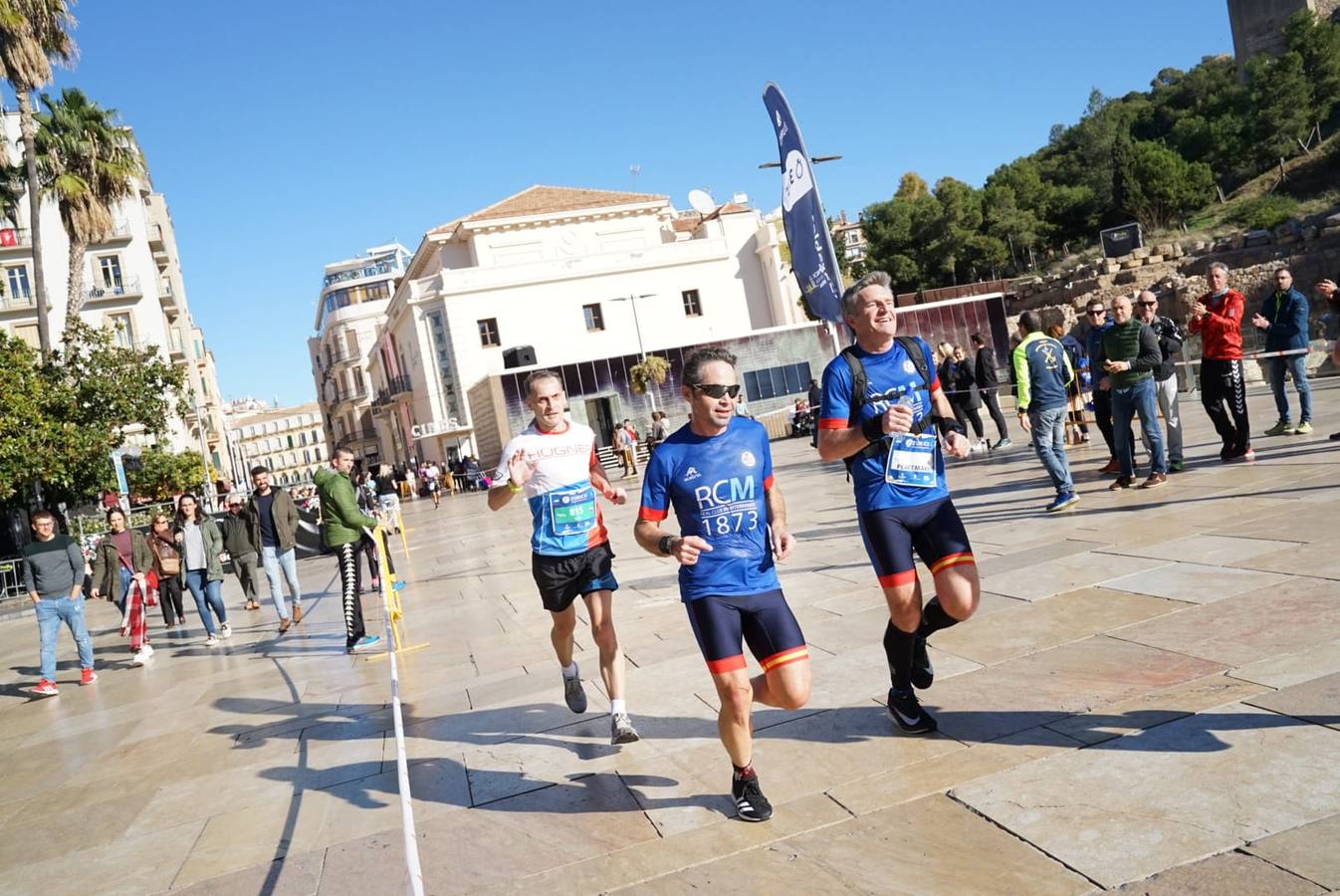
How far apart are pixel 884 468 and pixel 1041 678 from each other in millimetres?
1369

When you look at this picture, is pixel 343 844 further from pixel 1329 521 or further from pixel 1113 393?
pixel 1113 393

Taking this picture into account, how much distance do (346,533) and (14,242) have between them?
133 ft

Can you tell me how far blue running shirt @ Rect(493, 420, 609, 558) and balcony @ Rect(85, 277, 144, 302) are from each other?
45.2 meters

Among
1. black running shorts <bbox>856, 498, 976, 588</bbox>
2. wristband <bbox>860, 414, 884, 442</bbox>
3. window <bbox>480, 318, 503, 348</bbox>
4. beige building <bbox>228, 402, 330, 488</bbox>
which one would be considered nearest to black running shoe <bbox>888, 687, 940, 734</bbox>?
black running shorts <bbox>856, 498, 976, 588</bbox>

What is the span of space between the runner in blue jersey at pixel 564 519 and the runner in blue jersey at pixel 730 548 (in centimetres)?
112

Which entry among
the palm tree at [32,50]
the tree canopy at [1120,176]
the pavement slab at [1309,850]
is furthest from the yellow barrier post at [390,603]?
the tree canopy at [1120,176]

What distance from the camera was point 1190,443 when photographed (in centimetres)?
1148

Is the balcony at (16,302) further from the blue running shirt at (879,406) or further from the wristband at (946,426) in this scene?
the wristband at (946,426)

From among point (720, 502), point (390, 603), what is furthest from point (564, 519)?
point (390, 603)

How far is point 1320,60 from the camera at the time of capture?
6203 centimetres

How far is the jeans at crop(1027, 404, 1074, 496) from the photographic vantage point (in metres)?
8.70

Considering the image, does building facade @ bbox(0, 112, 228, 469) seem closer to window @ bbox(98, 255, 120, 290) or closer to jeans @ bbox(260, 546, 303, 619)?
window @ bbox(98, 255, 120, 290)

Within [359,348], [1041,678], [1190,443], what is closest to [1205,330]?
[1190,443]

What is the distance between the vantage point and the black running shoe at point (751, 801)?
3.47m
